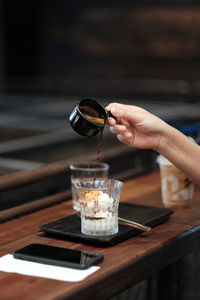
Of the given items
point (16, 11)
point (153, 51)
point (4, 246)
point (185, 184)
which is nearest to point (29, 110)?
point (153, 51)

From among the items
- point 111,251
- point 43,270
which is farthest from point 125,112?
point 43,270

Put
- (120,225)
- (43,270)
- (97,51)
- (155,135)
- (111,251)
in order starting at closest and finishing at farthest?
(43,270)
(111,251)
(120,225)
(155,135)
(97,51)

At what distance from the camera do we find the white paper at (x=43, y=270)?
1.50 metres

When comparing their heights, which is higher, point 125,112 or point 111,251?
point 125,112

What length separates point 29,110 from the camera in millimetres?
5898

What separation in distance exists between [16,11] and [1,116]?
3.57 metres

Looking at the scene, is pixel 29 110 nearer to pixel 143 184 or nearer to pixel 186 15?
pixel 186 15

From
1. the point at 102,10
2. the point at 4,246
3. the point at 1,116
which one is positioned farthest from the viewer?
the point at 102,10

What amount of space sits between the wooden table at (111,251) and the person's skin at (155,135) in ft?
0.69

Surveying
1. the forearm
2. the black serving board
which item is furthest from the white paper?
the forearm

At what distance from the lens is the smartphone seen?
1.56m

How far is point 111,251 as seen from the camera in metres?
1.72

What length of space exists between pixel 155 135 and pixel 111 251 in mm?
473

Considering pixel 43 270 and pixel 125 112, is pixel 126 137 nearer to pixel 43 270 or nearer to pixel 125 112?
pixel 125 112
